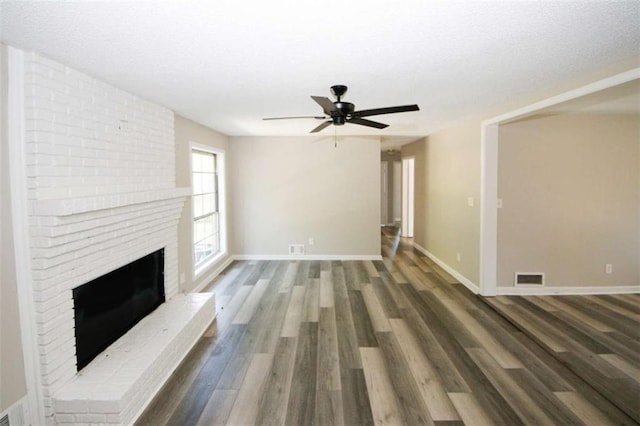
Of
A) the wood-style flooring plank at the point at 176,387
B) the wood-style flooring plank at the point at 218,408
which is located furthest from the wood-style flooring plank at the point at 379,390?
the wood-style flooring plank at the point at 176,387

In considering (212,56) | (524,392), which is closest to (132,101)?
(212,56)

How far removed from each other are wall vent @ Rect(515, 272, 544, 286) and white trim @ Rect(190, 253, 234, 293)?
432cm

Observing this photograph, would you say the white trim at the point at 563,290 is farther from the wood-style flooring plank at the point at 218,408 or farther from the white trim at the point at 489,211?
the wood-style flooring plank at the point at 218,408

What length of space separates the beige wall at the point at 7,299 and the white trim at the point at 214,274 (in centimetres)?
243

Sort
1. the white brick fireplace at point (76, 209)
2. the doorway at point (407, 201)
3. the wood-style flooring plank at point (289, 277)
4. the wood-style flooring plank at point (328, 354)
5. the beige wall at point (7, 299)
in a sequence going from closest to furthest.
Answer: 1. the beige wall at point (7, 299)
2. the white brick fireplace at point (76, 209)
3. the wood-style flooring plank at point (328, 354)
4. the wood-style flooring plank at point (289, 277)
5. the doorway at point (407, 201)

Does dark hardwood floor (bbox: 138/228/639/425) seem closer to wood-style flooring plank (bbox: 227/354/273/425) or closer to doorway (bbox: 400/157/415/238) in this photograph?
wood-style flooring plank (bbox: 227/354/273/425)

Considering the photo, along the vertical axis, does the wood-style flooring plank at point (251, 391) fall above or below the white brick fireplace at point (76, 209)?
below

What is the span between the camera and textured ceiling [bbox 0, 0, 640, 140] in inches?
60.4

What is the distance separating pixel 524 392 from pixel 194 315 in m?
2.82

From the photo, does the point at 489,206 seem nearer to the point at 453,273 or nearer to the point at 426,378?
the point at 453,273

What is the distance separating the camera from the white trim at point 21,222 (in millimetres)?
1876

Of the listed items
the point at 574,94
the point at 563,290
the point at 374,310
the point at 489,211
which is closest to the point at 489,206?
the point at 489,211

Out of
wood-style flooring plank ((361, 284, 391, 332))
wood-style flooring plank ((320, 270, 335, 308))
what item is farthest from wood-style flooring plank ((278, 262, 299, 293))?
wood-style flooring plank ((361, 284, 391, 332))

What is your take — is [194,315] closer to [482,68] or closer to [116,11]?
[116,11]
